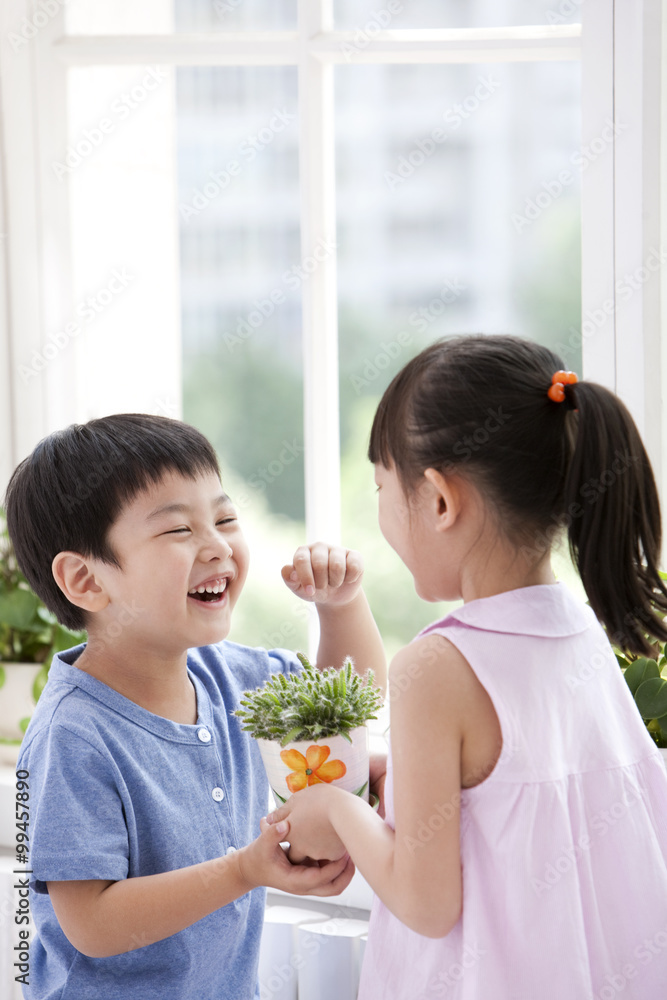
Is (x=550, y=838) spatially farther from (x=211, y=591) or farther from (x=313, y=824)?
(x=211, y=591)

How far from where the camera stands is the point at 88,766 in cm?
95

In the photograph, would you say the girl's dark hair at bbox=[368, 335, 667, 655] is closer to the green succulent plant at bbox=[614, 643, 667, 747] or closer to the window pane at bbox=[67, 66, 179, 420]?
the green succulent plant at bbox=[614, 643, 667, 747]

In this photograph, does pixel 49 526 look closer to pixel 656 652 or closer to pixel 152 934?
pixel 152 934

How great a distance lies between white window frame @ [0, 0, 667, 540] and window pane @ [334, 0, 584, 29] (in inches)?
0.8

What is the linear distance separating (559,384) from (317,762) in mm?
438

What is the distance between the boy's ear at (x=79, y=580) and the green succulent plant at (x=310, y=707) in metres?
0.22

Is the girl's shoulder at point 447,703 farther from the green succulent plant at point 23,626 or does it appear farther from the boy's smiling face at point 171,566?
the green succulent plant at point 23,626

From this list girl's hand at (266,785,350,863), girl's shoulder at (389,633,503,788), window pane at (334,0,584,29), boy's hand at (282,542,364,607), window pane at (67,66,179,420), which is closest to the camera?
girl's shoulder at (389,633,503,788)

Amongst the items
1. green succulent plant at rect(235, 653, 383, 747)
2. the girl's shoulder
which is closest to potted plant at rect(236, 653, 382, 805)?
green succulent plant at rect(235, 653, 383, 747)

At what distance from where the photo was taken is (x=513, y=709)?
30.8 inches

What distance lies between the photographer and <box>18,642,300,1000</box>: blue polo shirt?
91 centimetres

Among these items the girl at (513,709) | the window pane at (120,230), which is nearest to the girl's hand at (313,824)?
the girl at (513,709)

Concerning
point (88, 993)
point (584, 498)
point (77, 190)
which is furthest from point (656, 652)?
point (77, 190)

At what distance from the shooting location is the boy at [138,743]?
907 millimetres
